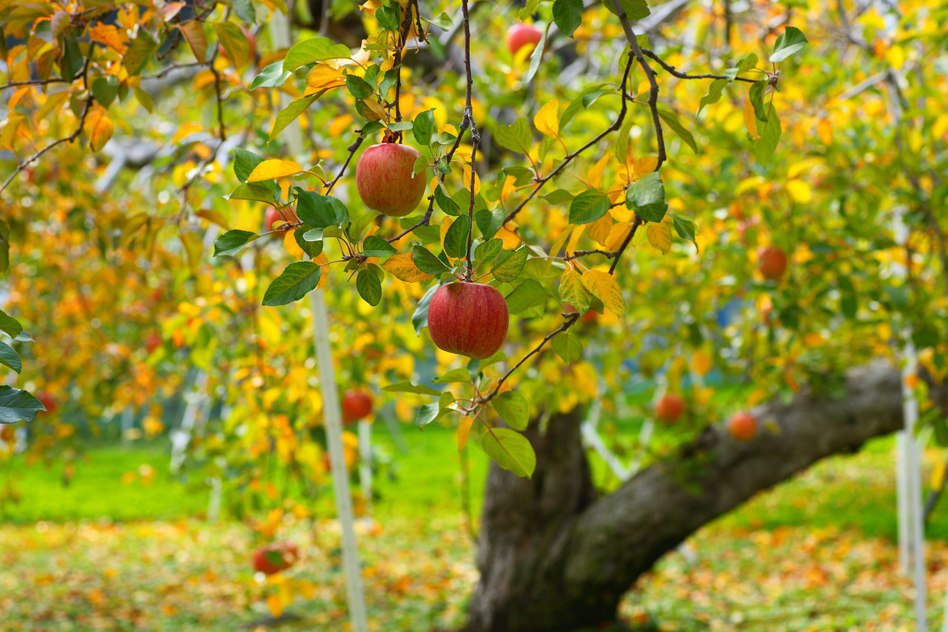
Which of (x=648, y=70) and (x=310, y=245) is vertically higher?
(x=648, y=70)

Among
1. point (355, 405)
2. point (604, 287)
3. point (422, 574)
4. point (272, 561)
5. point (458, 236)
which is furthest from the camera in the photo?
point (422, 574)

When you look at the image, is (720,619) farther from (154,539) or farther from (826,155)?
(154,539)

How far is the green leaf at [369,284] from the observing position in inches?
27.0

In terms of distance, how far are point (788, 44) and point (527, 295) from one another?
0.28 m

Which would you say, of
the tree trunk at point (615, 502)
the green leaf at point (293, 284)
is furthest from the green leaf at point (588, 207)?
the tree trunk at point (615, 502)

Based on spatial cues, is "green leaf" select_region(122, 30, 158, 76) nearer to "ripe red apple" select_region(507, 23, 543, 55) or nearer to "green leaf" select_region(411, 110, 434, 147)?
"green leaf" select_region(411, 110, 434, 147)

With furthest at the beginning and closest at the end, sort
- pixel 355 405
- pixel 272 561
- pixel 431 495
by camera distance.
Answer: pixel 431 495, pixel 355 405, pixel 272 561

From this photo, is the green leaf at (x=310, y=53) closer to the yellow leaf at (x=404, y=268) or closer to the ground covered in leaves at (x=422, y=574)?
the yellow leaf at (x=404, y=268)

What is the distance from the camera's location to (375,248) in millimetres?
671

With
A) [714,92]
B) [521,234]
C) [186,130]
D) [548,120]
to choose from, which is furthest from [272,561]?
[714,92]

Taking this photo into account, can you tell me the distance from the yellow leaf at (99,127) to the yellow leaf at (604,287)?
64 cm

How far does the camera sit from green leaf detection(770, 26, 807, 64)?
68 cm

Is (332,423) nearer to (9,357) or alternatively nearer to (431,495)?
(9,357)

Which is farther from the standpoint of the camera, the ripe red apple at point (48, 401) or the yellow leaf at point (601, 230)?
the ripe red apple at point (48, 401)
